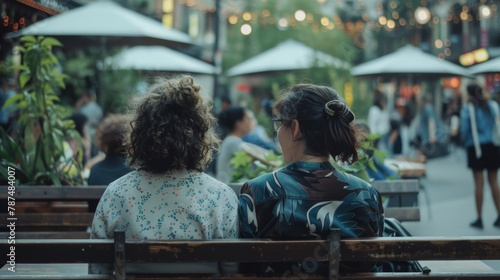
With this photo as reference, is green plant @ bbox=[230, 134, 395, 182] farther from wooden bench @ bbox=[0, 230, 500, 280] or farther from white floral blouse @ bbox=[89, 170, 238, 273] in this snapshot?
wooden bench @ bbox=[0, 230, 500, 280]

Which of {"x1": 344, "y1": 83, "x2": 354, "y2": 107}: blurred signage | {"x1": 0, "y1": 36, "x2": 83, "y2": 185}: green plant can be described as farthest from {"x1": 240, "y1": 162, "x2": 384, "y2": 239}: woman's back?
{"x1": 344, "y1": 83, "x2": 354, "y2": 107}: blurred signage

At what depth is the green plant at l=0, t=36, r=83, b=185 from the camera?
655cm

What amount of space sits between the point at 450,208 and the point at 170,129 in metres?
10.2

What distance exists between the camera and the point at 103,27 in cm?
1147

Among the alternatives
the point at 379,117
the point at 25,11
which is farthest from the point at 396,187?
the point at 379,117

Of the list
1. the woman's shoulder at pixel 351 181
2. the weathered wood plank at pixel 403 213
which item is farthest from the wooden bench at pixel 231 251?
the weathered wood plank at pixel 403 213

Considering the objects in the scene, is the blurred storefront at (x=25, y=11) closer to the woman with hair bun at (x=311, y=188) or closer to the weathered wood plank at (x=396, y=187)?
the woman with hair bun at (x=311, y=188)


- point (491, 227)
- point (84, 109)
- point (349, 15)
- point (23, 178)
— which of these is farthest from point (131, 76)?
point (349, 15)

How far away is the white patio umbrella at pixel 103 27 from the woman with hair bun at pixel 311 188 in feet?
24.8

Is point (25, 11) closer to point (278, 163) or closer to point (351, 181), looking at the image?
point (278, 163)

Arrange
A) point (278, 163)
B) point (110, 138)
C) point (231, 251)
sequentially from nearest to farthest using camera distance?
point (231, 251) < point (110, 138) < point (278, 163)

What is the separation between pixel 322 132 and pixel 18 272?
1.84 meters

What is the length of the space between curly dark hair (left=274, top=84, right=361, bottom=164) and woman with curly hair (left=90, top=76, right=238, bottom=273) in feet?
1.36

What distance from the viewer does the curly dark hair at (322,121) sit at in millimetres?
3721
